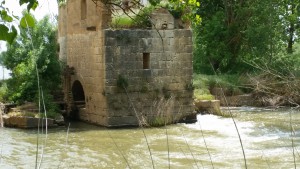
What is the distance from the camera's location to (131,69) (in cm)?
1617

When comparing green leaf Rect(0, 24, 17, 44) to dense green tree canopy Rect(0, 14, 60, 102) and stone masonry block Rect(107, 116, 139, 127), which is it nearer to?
stone masonry block Rect(107, 116, 139, 127)

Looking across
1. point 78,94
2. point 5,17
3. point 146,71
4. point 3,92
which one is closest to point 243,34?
point 78,94

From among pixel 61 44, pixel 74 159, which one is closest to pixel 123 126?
pixel 74 159

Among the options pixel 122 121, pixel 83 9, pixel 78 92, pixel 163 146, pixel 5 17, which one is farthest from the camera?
pixel 78 92

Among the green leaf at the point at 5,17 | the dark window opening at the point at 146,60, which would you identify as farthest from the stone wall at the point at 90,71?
the green leaf at the point at 5,17

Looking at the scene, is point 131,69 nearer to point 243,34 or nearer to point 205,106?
point 205,106

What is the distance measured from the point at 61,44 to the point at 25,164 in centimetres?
1065

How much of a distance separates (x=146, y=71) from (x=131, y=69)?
0.52 m

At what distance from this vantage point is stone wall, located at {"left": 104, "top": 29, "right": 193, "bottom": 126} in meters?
16.0

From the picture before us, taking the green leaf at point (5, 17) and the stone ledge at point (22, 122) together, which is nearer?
the green leaf at point (5, 17)

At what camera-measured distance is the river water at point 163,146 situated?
437 inches

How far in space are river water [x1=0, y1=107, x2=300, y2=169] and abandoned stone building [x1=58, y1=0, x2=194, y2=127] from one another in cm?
66

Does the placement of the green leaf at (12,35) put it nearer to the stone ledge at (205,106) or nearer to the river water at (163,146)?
the river water at (163,146)

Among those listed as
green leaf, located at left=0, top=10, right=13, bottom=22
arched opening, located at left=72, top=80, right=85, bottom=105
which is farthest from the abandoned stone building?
green leaf, located at left=0, top=10, right=13, bottom=22
